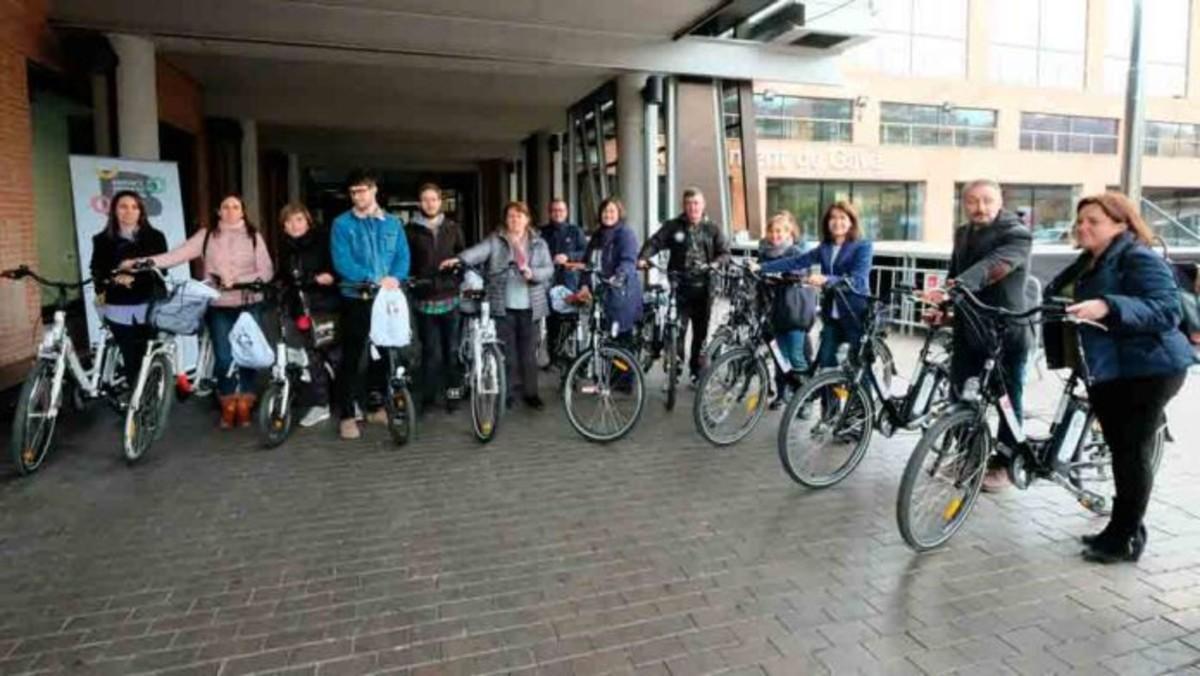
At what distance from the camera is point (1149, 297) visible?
3.11 m

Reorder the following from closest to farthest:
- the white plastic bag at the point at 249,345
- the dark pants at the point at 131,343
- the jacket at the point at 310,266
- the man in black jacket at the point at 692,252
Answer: the dark pants at the point at 131,343 → the white plastic bag at the point at 249,345 → the jacket at the point at 310,266 → the man in black jacket at the point at 692,252

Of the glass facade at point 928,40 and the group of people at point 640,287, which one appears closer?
the group of people at point 640,287

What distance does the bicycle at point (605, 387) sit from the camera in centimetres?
508

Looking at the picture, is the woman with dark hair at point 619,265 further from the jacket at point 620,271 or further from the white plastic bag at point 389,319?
the white plastic bag at point 389,319

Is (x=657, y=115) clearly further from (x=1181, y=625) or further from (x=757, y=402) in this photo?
(x=1181, y=625)

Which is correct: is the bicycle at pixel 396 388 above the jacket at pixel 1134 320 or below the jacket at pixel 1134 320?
below

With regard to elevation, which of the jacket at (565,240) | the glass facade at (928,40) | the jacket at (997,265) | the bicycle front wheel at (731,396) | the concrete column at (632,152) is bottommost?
the bicycle front wheel at (731,396)

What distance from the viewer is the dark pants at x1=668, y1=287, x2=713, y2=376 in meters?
6.27

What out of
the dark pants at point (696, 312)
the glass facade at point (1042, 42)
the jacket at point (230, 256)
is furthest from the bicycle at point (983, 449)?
the glass facade at point (1042, 42)

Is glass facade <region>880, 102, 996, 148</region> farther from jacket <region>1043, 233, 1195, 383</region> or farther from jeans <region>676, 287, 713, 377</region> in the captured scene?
jacket <region>1043, 233, 1195, 383</region>

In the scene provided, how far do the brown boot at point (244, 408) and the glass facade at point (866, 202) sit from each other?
2318 cm

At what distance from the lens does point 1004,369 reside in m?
4.02

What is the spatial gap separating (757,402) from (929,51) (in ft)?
102

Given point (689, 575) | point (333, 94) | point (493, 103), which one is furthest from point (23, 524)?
point (493, 103)
